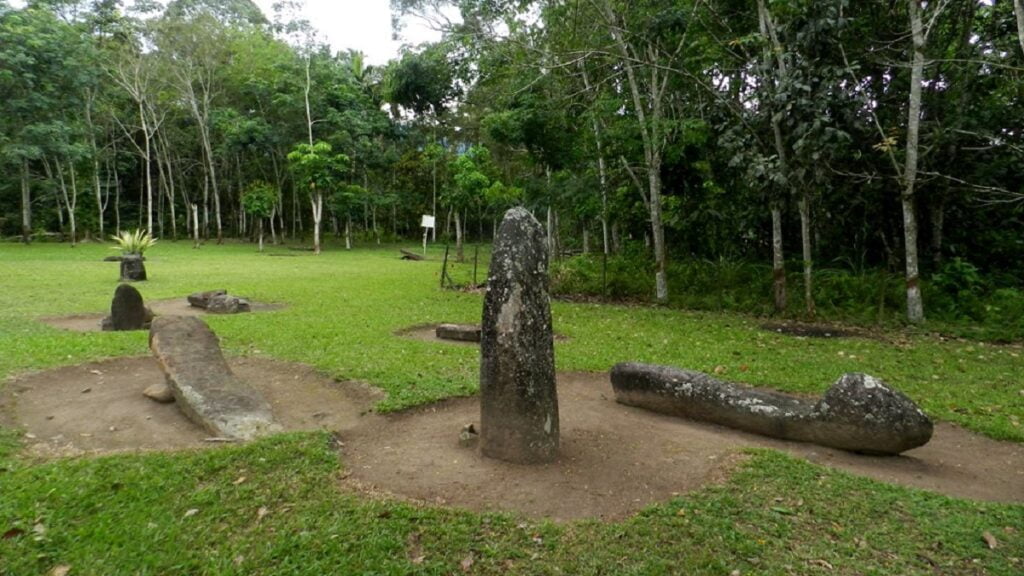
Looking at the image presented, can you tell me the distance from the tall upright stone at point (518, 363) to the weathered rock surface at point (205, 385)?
2041 millimetres

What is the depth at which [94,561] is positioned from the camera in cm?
297

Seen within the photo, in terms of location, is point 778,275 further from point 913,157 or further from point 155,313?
point 155,313

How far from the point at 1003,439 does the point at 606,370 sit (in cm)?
405

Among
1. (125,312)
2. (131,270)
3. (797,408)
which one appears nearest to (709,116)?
(797,408)

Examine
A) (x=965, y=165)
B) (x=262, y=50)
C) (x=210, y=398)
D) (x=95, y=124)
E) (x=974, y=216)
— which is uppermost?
(x=262, y=50)

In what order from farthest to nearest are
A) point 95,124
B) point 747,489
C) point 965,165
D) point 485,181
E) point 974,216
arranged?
1. point 95,124
2. point 485,181
3. point 974,216
4. point 965,165
5. point 747,489

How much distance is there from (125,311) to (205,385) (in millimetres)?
5165

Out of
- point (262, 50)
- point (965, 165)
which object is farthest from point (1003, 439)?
point (262, 50)

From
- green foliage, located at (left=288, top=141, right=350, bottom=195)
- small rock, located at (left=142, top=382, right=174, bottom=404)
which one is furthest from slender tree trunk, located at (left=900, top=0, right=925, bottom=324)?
green foliage, located at (left=288, top=141, right=350, bottom=195)

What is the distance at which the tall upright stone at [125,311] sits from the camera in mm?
9188

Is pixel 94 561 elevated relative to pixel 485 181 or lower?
lower

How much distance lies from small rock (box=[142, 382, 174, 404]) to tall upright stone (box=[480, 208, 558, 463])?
347 centimetres

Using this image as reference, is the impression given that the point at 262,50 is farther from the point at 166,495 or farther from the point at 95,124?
the point at 166,495

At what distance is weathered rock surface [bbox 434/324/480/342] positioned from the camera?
30.3 ft
